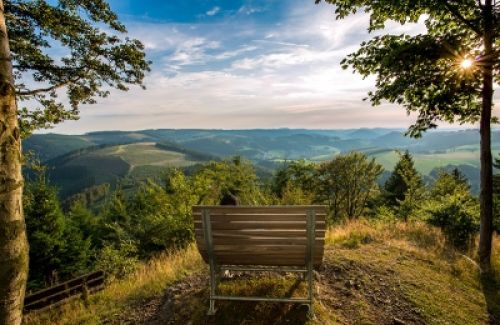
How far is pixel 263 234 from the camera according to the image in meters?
3.85

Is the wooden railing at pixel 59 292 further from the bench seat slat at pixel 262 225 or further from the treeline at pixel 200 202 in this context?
the bench seat slat at pixel 262 225

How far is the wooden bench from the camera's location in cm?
371

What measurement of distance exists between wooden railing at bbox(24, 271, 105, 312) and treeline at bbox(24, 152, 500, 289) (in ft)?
2.36

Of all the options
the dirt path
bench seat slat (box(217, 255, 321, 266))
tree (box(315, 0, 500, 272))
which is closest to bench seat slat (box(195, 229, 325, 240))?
bench seat slat (box(217, 255, 321, 266))

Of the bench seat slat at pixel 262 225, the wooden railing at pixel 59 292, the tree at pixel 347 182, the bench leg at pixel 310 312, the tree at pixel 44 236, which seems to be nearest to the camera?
the bench seat slat at pixel 262 225

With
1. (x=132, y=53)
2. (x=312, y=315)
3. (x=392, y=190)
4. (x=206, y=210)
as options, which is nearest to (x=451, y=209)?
(x=312, y=315)

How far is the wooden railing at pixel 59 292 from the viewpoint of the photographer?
6.64 m

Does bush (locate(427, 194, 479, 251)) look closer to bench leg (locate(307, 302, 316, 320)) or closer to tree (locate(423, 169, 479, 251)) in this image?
tree (locate(423, 169, 479, 251))

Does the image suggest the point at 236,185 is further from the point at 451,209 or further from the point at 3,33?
the point at 3,33

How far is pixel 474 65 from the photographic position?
608cm

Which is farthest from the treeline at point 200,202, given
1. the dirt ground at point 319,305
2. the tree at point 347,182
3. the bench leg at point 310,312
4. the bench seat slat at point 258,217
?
the bench leg at point 310,312

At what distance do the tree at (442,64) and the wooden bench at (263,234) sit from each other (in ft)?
13.7

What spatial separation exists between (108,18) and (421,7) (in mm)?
7215

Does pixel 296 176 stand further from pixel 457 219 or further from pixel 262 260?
pixel 262 260
